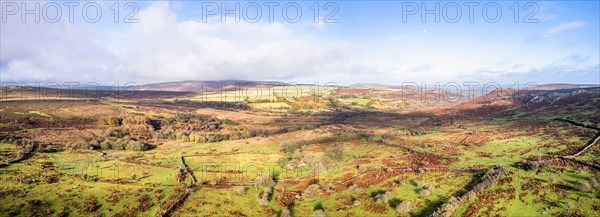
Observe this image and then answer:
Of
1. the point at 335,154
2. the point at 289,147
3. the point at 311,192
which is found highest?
the point at 335,154

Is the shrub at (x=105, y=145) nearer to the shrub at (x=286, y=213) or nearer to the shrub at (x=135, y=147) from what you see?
the shrub at (x=135, y=147)

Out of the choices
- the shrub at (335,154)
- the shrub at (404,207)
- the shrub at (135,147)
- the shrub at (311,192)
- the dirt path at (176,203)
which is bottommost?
the dirt path at (176,203)

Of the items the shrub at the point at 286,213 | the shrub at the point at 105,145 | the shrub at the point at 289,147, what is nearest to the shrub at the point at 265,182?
the shrub at the point at 286,213

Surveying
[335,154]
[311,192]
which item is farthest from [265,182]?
[335,154]

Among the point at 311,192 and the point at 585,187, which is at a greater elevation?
the point at 585,187

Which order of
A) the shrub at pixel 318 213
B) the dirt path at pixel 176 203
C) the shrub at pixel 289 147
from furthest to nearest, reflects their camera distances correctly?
the shrub at pixel 289 147, the dirt path at pixel 176 203, the shrub at pixel 318 213

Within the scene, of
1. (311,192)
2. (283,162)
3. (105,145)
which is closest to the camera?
(311,192)

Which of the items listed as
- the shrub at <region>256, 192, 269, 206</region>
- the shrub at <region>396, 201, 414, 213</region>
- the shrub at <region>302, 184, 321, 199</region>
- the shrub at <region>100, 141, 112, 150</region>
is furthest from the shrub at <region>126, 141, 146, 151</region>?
the shrub at <region>396, 201, 414, 213</region>

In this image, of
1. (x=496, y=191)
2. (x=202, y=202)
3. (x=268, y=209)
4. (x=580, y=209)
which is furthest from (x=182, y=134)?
(x=580, y=209)

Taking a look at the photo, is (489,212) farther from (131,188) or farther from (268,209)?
(131,188)

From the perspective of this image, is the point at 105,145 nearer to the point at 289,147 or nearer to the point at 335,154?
the point at 289,147

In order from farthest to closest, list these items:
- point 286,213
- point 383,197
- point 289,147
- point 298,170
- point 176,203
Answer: point 289,147 → point 298,170 → point 176,203 → point 383,197 → point 286,213
